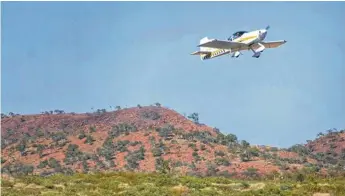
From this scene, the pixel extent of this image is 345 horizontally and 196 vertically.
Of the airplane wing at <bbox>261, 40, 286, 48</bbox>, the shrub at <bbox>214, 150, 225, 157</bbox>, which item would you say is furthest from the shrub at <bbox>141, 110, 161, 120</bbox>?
the airplane wing at <bbox>261, 40, 286, 48</bbox>

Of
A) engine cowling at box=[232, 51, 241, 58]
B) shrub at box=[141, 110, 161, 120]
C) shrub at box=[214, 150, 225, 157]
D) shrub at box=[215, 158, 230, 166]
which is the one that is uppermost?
shrub at box=[141, 110, 161, 120]

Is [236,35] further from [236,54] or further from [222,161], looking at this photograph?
[222,161]

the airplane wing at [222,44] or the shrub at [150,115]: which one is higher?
the shrub at [150,115]

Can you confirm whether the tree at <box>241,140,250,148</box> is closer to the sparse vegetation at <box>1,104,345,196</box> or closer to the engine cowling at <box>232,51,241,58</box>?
the sparse vegetation at <box>1,104,345,196</box>

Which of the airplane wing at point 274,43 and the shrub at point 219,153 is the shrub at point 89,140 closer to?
the shrub at point 219,153

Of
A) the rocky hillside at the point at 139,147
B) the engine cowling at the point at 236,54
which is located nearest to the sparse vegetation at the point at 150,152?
the rocky hillside at the point at 139,147

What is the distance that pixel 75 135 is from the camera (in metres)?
88.5

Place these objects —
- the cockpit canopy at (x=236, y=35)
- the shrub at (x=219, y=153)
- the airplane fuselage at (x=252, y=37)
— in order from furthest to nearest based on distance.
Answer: the shrub at (x=219, y=153) < the cockpit canopy at (x=236, y=35) < the airplane fuselage at (x=252, y=37)

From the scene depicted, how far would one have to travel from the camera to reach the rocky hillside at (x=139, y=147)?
70.2 meters

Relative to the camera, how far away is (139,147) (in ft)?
259

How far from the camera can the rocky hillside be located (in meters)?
70.2

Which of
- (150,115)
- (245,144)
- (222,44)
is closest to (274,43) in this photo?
(222,44)

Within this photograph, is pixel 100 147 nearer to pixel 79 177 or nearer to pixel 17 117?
pixel 17 117

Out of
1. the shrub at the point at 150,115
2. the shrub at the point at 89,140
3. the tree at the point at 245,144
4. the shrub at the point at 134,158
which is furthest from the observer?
the shrub at the point at 150,115
